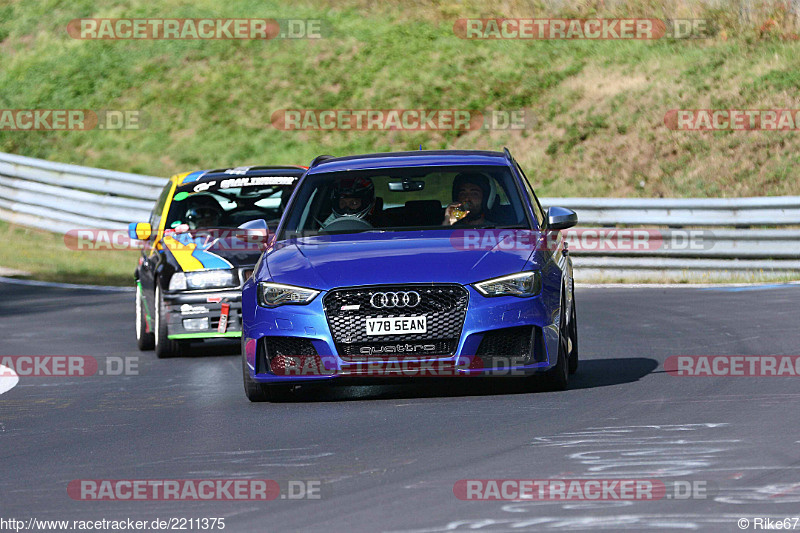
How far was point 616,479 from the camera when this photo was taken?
245 inches

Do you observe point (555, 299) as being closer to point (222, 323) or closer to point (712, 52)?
point (222, 323)

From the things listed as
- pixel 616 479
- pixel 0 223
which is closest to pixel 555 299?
pixel 616 479

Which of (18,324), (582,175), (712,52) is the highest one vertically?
(712,52)

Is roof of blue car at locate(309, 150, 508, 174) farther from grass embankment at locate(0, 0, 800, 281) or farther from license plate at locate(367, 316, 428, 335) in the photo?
grass embankment at locate(0, 0, 800, 281)

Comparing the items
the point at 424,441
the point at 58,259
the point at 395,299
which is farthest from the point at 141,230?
the point at 58,259

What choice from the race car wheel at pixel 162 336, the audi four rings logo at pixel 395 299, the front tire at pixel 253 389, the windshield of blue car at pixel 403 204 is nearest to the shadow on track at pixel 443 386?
the front tire at pixel 253 389

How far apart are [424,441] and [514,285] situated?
1.63 metres

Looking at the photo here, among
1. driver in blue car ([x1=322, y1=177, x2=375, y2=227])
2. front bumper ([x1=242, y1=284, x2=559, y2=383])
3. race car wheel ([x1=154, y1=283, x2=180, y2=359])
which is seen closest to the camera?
front bumper ([x1=242, y1=284, x2=559, y2=383])

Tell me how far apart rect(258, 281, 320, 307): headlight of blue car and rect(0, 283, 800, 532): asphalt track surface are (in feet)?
2.16

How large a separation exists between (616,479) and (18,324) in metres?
11.0

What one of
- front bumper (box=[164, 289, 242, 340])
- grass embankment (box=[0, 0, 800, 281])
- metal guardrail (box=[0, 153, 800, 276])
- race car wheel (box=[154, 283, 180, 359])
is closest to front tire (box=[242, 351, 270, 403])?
front bumper (box=[164, 289, 242, 340])

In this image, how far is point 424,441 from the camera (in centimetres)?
741

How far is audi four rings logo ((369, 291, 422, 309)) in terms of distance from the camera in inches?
340

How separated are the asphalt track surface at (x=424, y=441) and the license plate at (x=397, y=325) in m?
0.46
